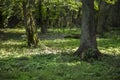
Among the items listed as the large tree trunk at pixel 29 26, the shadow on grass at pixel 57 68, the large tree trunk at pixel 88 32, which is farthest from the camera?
the large tree trunk at pixel 29 26

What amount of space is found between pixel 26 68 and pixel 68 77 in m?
2.50

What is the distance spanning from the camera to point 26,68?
14695 mm

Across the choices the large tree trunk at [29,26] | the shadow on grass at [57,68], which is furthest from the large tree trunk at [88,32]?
the large tree trunk at [29,26]

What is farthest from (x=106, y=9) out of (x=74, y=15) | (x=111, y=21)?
(x=74, y=15)

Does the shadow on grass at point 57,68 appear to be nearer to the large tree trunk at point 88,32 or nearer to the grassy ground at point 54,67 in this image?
the grassy ground at point 54,67

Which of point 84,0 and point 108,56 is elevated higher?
point 84,0

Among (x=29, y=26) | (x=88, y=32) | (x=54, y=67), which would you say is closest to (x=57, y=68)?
(x=54, y=67)

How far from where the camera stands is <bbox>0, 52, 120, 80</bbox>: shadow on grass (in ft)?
42.8

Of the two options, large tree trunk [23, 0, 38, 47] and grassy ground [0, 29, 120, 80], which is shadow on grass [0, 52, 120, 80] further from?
large tree trunk [23, 0, 38, 47]

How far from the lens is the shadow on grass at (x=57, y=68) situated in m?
13.0

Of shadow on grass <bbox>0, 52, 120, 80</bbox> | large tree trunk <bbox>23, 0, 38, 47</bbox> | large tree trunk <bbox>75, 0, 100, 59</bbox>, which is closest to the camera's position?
shadow on grass <bbox>0, 52, 120, 80</bbox>

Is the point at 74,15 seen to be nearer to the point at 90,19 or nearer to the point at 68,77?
the point at 90,19

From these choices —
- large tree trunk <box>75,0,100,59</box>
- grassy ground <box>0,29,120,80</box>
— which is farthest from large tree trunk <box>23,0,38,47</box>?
large tree trunk <box>75,0,100,59</box>

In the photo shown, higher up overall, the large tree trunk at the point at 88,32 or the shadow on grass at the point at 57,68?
the large tree trunk at the point at 88,32
